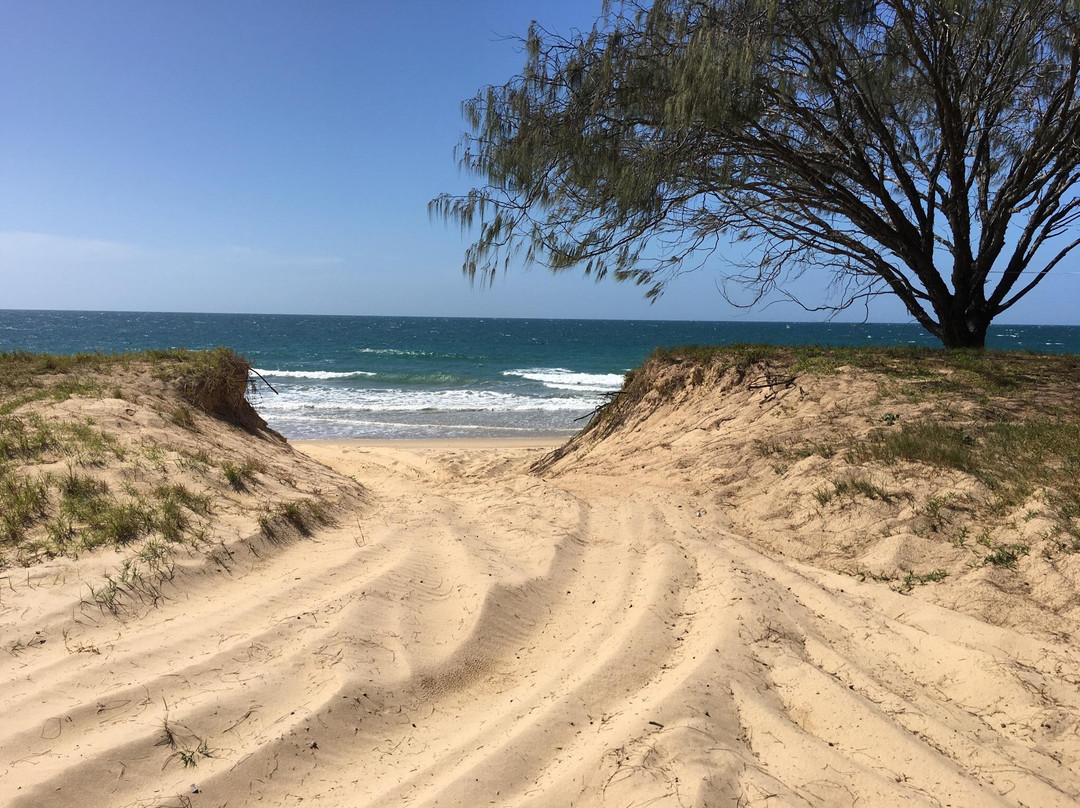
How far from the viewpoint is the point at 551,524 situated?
512 cm

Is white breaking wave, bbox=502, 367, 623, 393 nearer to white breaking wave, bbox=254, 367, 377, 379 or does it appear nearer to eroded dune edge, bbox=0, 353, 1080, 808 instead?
white breaking wave, bbox=254, 367, 377, 379

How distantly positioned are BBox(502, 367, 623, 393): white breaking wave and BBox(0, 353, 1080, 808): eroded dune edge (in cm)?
2230

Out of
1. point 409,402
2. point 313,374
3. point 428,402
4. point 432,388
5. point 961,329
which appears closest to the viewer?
Result: point 961,329

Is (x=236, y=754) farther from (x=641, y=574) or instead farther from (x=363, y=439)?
(x=363, y=439)

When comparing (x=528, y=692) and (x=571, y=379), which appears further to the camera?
(x=571, y=379)

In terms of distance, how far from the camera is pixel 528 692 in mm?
2906

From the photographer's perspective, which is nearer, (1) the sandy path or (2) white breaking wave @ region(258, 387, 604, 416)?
(1) the sandy path

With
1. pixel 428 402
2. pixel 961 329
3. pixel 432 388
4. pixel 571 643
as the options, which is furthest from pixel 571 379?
pixel 571 643

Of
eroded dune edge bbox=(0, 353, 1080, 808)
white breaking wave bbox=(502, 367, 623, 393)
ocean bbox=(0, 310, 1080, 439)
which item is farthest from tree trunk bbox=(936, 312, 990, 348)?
white breaking wave bbox=(502, 367, 623, 393)

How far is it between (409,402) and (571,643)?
70.1 feet

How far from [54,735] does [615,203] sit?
21.5 feet

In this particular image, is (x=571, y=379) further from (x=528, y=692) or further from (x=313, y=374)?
(x=528, y=692)

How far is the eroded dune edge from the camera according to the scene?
233 centimetres

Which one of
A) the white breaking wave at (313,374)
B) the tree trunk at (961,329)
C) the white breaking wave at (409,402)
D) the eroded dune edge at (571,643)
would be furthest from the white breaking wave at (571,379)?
the eroded dune edge at (571,643)
